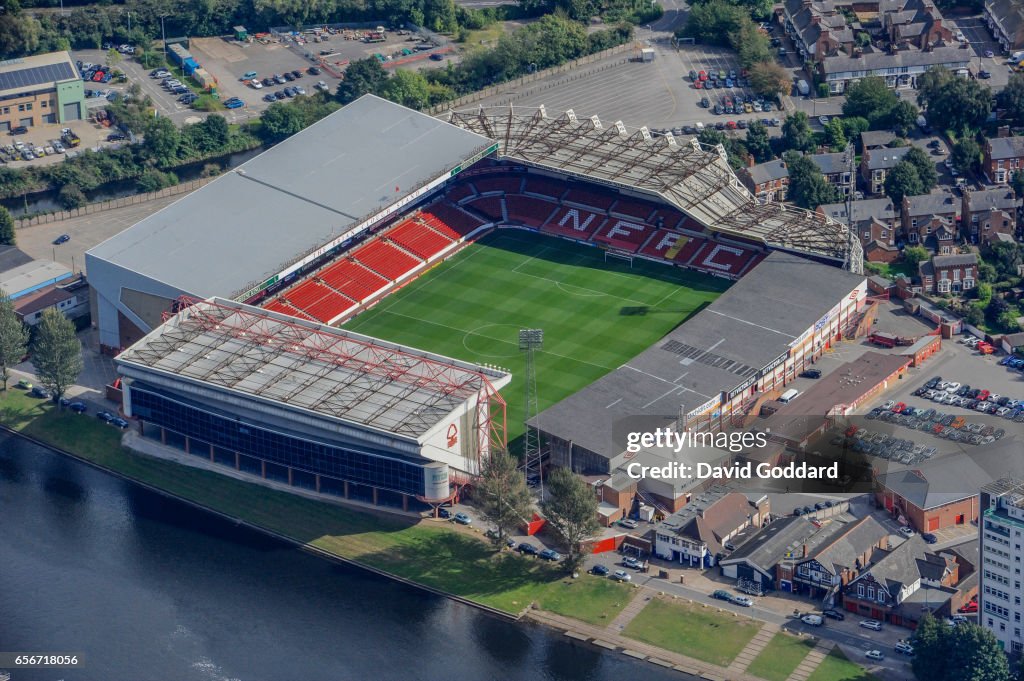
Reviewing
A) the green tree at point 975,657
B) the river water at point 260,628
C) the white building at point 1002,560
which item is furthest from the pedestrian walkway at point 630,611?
the white building at point 1002,560

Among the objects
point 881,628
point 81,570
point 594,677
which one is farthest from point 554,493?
point 81,570

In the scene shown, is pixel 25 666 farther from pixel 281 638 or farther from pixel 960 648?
pixel 960 648

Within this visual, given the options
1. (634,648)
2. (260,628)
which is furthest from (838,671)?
(260,628)

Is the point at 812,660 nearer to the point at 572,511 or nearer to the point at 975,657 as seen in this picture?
the point at 975,657

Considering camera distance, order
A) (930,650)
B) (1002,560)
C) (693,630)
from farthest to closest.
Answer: (693,630) < (1002,560) < (930,650)

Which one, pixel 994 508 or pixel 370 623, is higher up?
pixel 994 508

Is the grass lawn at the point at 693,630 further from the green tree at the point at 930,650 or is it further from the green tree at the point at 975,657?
the green tree at the point at 975,657
